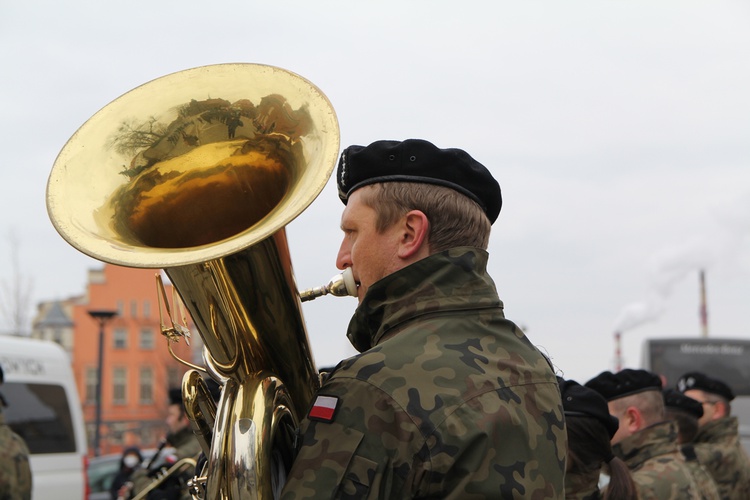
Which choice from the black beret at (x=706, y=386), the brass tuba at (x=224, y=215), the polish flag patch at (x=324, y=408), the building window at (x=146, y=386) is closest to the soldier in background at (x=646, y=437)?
the brass tuba at (x=224, y=215)

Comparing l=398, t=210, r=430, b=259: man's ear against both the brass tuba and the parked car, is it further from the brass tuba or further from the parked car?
the parked car

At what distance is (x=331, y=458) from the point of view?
77.7 inches

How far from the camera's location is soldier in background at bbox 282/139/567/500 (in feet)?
6.50

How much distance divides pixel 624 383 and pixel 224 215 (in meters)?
A: 2.72

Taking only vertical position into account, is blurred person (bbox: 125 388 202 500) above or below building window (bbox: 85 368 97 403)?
below

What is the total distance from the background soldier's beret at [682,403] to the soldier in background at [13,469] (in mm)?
4153

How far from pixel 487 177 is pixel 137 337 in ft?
206

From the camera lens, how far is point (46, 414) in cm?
1040

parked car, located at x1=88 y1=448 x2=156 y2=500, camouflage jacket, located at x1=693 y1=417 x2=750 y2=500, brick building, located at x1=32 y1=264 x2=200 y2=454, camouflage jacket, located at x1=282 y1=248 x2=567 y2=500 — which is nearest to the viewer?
camouflage jacket, located at x1=282 y1=248 x2=567 y2=500

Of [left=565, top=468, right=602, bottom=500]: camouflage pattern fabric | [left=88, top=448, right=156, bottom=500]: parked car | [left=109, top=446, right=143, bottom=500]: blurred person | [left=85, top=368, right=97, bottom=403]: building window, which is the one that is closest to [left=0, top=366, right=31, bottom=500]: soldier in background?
[left=109, top=446, right=143, bottom=500]: blurred person

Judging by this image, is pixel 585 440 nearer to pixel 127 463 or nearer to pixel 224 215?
pixel 224 215

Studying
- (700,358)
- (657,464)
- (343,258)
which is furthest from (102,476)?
(343,258)

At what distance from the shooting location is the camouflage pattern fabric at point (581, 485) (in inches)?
142

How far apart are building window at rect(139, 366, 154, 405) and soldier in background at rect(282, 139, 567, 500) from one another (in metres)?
62.5
